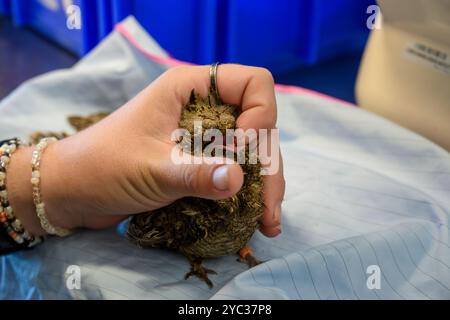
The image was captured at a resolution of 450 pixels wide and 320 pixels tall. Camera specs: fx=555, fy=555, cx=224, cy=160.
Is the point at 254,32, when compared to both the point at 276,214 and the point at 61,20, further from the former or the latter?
the point at 276,214

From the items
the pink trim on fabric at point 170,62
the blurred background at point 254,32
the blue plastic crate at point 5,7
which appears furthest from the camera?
the blue plastic crate at point 5,7

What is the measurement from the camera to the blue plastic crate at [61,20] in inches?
45.1

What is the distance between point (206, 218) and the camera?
595 millimetres

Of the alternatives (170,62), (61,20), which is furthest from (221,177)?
(61,20)

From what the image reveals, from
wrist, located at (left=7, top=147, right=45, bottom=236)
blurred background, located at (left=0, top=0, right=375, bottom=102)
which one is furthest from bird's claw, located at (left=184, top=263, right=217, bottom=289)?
blurred background, located at (left=0, top=0, right=375, bottom=102)

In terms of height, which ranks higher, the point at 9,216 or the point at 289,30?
the point at 289,30

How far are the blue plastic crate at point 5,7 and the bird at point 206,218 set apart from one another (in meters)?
1.00

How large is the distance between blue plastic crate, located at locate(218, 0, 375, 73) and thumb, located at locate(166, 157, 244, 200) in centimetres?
58

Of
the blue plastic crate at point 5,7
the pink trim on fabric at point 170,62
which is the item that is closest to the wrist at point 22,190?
the pink trim on fabric at point 170,62

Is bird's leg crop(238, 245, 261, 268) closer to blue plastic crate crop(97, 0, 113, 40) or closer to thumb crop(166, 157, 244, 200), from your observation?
thumb crop(166, 157, 244, 200)

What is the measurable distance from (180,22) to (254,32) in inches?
6.5

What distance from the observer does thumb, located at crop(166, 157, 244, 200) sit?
500 mm

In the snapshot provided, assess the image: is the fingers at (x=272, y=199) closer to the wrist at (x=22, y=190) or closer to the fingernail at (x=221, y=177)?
the fingernail at (x=221, y=177)

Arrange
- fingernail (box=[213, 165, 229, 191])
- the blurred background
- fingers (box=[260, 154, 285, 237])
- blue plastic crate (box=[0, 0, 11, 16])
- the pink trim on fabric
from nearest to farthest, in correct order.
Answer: fingernail (box=[213, 165, 229, 191]), fingers (box=[260, 154, 285, 237]), the pink trim on fabric, the blurred background, blue plastic crate (box=[0, 0, 11, 16])
